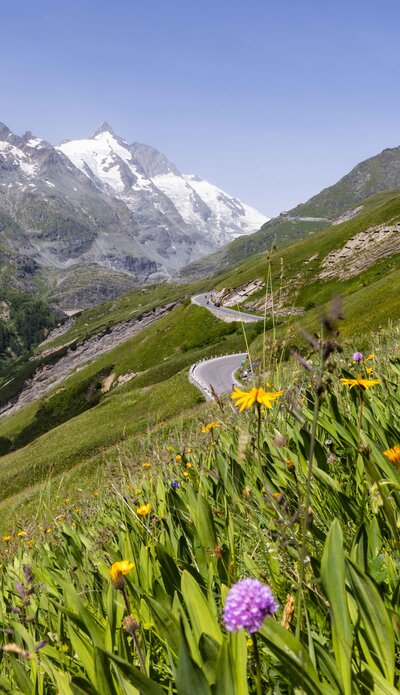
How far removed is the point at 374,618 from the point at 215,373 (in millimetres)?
52101

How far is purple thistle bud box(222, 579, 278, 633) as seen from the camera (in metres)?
1.28

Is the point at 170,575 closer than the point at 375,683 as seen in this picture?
No

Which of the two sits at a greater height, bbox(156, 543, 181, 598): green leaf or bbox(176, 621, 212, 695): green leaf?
bbox(176, 621, 212, 695): green leaf

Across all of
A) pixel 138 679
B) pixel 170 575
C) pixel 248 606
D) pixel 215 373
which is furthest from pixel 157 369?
pixel 248 606

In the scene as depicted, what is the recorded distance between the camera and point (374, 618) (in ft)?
6.06

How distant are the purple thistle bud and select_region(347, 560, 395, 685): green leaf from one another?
641 mm

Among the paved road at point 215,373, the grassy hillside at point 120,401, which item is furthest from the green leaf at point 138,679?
the paved road at point 215,373

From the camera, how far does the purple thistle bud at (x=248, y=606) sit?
1.28m

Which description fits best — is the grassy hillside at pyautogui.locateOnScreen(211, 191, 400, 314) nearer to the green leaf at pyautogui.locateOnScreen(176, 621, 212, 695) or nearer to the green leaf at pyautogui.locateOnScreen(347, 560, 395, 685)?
the green leaf at pyautogui.locateOnScreen(347, 560, 395, 685)

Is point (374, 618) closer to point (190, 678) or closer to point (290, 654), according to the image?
point (290, 654)

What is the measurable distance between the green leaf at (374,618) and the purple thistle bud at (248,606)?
0.64 meters

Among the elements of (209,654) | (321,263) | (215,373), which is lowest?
(215,373)

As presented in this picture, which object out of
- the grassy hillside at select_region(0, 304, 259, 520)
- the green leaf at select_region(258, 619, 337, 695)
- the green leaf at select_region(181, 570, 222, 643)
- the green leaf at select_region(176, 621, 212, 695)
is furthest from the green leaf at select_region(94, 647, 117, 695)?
the grassy hillside at select_region(0, 304, 259, 520)

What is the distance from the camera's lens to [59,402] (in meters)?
101
